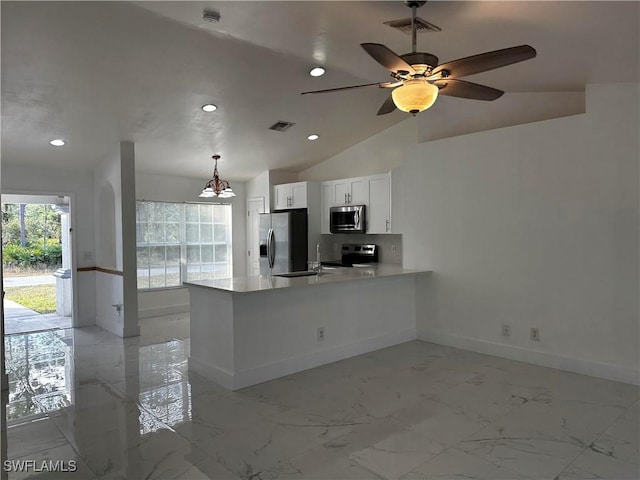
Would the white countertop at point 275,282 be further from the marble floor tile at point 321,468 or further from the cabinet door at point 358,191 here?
the cabinet door at point 358,191

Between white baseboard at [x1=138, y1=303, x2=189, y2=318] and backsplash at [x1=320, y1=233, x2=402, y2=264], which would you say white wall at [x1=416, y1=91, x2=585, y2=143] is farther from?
white baseboard at [x1=138, y1=303, x2=189, y2=318]

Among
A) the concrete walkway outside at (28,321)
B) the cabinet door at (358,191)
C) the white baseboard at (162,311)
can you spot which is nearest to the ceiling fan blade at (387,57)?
the cabinet door at (358,191)

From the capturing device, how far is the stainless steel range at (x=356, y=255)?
6.43 metres

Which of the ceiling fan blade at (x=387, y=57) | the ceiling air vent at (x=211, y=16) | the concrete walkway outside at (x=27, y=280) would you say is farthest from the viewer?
the concrete walkway outside at (x=27, y=280)

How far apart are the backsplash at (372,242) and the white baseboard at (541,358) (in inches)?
58.0

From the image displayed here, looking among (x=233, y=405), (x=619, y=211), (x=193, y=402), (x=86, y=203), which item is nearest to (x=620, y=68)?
(x=619, y=211)

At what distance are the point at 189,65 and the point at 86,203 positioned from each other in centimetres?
356

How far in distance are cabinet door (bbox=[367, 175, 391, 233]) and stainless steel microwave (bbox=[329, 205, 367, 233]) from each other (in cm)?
10

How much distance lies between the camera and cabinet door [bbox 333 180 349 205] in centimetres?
638

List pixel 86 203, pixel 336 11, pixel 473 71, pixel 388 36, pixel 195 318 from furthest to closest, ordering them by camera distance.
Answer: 1. pixel 86 203
2. pixel 195 318
3. pixel 388 36
4. pixel 336 11
5. pixel 473 71

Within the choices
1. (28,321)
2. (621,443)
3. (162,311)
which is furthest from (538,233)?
(28,321)

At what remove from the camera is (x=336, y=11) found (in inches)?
109

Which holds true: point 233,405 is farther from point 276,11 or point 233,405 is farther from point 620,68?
point 620,68
